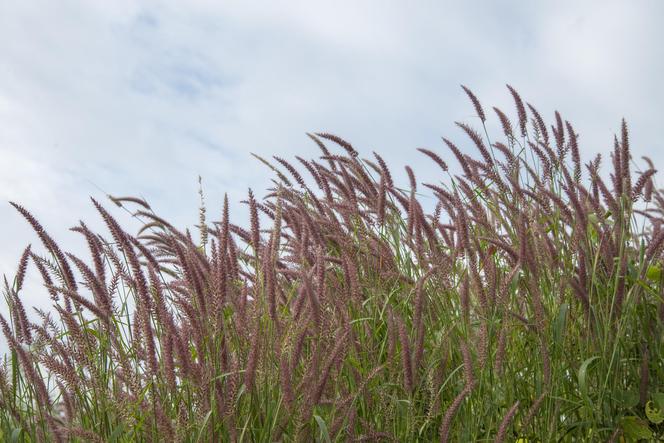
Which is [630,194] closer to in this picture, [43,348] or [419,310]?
[419,310]

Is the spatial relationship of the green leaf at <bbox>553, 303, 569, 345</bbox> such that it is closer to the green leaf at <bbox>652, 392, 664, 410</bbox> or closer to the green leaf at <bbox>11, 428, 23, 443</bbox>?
the green leaf at <bbox>652, 392, 664, 410</bbox>

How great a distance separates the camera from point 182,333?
241cm

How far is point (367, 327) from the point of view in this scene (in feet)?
8.68

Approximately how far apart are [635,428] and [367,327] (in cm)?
109

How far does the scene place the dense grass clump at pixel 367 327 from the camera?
7.34 ft

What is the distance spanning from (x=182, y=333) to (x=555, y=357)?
129cm

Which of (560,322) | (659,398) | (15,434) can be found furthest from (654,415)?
(15,434)

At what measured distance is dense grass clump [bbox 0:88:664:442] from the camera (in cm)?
224

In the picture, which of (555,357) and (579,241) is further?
(579,241)

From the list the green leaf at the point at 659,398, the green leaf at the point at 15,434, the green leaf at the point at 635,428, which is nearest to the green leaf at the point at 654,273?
the green leaf at the point at 659,398

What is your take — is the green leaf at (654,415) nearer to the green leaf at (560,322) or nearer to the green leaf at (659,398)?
the green leaf at (659,398)

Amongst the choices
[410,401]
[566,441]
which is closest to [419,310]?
[410,401]

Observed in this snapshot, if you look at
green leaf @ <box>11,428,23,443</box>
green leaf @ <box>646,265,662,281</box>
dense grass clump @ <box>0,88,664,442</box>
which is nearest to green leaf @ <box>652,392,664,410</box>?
dense grass clump @ <box>0,88,664,442</box>

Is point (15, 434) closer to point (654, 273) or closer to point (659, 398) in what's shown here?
point (659, 398)
